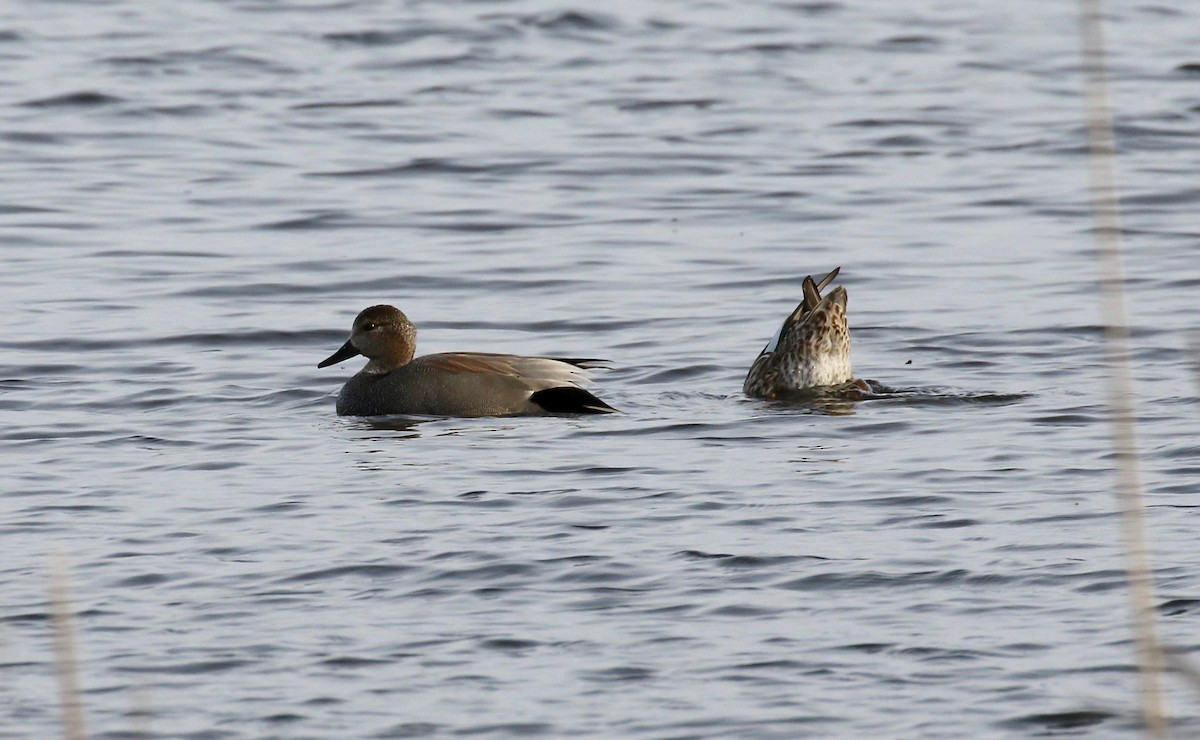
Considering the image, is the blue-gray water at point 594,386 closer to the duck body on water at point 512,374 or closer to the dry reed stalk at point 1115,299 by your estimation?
the duck body on water at point 512,374

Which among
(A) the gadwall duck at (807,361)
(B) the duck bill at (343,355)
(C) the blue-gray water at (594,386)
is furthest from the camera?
(B) the duck bill at (343,355)

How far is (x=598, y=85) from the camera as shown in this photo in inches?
904

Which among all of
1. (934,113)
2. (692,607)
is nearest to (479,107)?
(934,113)

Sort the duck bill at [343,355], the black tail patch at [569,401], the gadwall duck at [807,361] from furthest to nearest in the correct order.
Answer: the duck bill at [343,355] → the gadwall duck at [807,361] → the black tail patch at [569,401]

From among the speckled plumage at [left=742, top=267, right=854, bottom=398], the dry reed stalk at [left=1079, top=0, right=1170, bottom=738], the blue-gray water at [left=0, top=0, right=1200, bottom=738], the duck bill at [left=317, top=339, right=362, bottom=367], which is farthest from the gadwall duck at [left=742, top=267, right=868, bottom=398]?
the dry reed stalk at [left=1079, top=0, right=1170, bottom=738]

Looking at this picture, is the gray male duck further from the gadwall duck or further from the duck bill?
the gadwall duck

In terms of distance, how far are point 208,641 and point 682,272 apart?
8.41 m

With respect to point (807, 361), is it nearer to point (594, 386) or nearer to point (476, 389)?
point (594, 386)

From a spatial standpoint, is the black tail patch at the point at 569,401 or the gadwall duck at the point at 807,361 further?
the gadwall duck at the point at 807,361

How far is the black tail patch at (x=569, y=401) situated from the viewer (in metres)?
10.7

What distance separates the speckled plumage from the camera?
1134 cm

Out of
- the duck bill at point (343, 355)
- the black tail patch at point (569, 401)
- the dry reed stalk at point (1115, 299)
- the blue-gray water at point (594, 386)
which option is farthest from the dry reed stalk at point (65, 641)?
the duck bill at point (343, 355)

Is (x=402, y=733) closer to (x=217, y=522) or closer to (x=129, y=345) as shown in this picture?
(x=217, y=522)

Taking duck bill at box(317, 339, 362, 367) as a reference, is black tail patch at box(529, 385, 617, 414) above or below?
below
